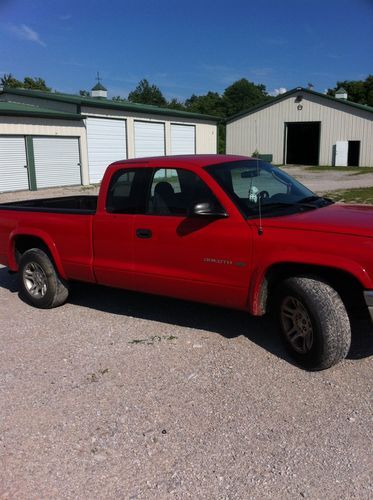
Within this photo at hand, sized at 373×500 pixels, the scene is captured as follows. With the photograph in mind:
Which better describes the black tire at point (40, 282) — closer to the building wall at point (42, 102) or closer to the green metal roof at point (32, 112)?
the green metal roof at point (32, 112)

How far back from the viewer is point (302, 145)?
152 ft

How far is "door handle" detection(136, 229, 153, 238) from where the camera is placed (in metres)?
4.99

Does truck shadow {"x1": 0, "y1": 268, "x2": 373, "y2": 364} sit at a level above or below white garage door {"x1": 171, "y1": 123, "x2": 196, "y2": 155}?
below

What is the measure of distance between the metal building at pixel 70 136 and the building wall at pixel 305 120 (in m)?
8.33

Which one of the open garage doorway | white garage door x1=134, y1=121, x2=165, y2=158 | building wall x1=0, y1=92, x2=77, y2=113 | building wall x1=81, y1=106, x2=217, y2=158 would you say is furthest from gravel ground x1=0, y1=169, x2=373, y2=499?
the open garage doorway

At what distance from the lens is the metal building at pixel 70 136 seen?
73.4 ft

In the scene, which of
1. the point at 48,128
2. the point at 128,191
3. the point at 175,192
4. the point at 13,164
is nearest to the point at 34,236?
the point at 128,191

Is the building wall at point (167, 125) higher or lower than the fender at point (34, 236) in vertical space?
higher

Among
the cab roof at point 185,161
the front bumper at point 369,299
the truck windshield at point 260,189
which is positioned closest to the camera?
the front bumper at point 369,299

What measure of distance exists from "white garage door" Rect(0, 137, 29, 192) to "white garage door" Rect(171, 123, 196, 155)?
504 inches

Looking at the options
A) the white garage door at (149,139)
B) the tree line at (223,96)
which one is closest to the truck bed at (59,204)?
the white garage door at (149,139)

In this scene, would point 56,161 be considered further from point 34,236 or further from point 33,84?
point 33,84

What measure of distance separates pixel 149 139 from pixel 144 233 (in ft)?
90.3

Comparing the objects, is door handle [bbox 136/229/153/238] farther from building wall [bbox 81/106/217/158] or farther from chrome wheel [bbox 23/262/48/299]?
building wall [bbox 81/106/217/158]
